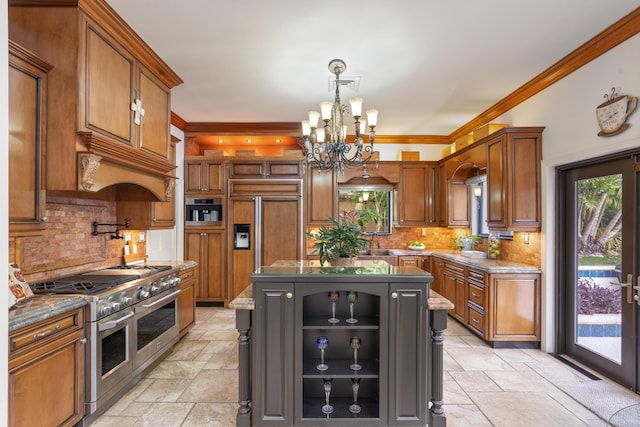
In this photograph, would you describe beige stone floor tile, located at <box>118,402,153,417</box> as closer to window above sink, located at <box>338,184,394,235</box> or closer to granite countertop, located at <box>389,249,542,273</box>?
granite countertop, located at <box>389,249,542,273</box>

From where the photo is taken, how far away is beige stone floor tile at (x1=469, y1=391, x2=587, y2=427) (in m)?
2.35

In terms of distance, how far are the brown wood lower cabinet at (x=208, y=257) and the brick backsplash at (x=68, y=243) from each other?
1693 millimetres

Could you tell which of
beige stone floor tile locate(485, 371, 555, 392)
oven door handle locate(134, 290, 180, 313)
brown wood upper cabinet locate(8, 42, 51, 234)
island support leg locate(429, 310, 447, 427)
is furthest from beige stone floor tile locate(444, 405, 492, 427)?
brown wood upper cabinet locate(8, 42, 51, 234)

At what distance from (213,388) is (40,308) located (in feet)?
4.94

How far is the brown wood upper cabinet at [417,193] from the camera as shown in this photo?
18.8 feet

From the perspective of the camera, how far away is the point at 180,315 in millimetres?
3670

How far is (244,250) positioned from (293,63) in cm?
311

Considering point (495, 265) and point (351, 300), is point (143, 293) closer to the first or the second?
point (351, 300)

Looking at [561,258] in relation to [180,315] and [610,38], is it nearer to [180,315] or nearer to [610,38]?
[610,38]

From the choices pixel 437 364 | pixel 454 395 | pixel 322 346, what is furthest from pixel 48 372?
pixel 454 395

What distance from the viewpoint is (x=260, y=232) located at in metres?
5.36

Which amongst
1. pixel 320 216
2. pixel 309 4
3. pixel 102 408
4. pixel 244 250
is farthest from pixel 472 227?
pixel 102 408

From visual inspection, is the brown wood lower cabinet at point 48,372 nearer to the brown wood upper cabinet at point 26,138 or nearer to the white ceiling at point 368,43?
the brown wood upper cabinet at point 26,138

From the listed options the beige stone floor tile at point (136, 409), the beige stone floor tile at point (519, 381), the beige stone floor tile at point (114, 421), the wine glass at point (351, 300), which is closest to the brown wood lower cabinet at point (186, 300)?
the beige stone floor tile at point (136, 409)
